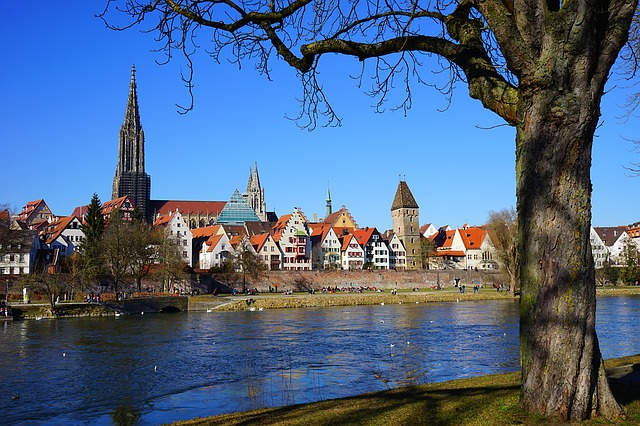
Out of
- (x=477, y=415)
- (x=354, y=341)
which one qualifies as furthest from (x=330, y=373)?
(x=477, y=415)

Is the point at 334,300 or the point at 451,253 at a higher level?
the point at 451,253

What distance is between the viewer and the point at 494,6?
7.00 m

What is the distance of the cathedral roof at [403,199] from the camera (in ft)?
373

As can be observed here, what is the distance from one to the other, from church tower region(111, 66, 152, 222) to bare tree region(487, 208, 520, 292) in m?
91.5

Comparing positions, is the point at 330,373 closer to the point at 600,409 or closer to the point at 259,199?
the point at 600,409

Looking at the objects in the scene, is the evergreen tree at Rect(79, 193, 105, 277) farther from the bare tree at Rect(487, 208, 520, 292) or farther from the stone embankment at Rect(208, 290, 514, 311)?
the bare tree at Rect(487, 208, 520, 292)

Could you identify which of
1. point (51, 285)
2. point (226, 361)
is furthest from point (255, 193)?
point (226, 361)

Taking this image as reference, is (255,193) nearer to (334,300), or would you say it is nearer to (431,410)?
(334,300)

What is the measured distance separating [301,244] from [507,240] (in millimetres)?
38607

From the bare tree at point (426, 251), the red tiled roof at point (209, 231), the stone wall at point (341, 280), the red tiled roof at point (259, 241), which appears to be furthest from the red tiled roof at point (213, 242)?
the bare tree at point (426, 251)

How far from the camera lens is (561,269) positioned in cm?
666

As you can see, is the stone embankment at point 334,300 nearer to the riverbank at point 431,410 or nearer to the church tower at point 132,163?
the riverbank at point 431,410

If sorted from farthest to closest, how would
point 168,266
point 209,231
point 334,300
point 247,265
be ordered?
1. point 209,231
2. point 247,265
3. point 168,266
4. point 334,300

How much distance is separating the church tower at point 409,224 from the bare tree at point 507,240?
3164 centimetres
